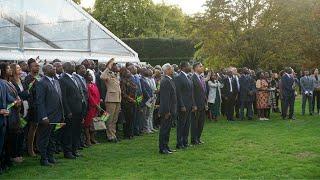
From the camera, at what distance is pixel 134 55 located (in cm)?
1919

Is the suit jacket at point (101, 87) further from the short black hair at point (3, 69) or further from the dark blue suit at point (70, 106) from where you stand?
the short black hair at point (3, 69)

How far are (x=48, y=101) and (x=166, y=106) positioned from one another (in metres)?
2.70

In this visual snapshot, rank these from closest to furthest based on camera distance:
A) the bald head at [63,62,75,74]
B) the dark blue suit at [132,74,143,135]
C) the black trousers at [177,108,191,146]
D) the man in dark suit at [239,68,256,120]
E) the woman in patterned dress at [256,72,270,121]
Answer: the bald head at [63,62,75,74], the black trousers at [177,108,191,146], the dark blue suit at [132,74,143,135], the man in dark suit at [239,68,256,120], the woman in patterned dress at [256,72,270,121]

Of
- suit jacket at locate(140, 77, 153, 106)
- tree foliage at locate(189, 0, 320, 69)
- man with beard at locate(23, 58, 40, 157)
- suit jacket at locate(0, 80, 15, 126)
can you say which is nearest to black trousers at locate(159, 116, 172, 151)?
man with beard at locate(23, 58, 40, 157)

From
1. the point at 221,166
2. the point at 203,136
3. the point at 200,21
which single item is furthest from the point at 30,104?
the point at 200,21

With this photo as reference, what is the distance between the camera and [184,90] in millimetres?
11742

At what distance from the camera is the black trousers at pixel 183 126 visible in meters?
11.8

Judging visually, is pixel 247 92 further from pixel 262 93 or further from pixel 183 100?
pixel 183 100

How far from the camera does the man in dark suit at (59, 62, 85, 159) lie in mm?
10430

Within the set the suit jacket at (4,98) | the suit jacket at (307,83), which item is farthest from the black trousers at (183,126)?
the suit jacket at (307,83)

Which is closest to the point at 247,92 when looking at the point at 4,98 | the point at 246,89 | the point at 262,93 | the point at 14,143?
the point at 246,89

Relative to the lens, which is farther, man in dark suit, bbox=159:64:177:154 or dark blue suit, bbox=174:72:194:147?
dark blue suit, bbox=174:72:194:147

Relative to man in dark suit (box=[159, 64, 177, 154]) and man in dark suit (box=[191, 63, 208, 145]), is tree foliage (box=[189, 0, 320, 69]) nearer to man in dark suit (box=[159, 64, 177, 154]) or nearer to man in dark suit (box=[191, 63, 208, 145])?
man in dark suit (box=[191, 63, 208, 145])

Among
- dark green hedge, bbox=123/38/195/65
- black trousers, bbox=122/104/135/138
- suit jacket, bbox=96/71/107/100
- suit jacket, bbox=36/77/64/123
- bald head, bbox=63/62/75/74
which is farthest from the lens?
dark green hedge, bbox=123/38/195/65
